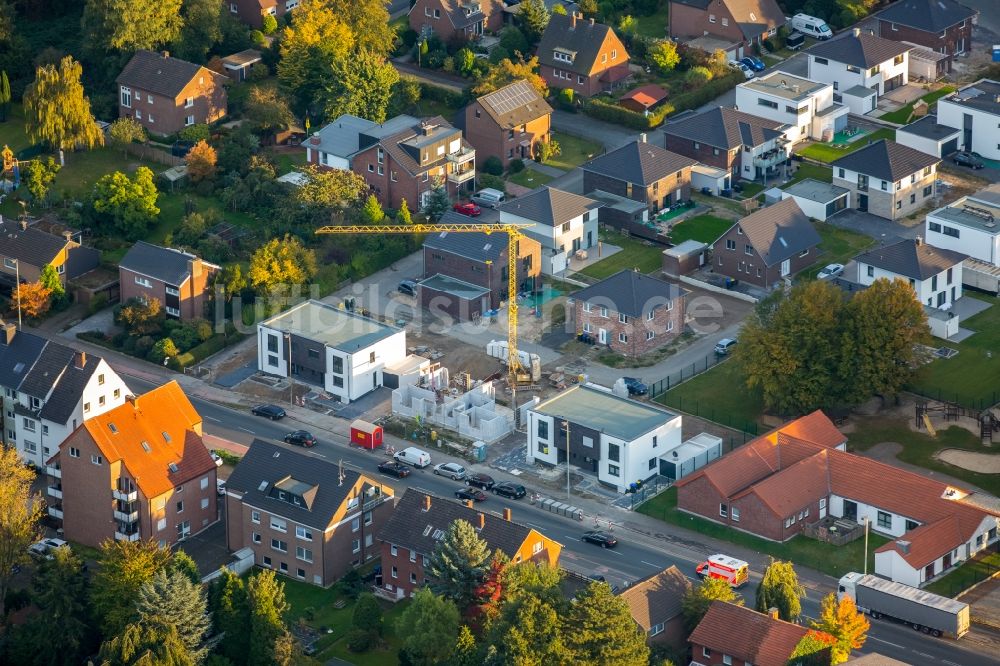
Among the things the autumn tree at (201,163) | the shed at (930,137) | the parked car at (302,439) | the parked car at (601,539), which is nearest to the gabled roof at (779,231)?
the shed at (930,137)

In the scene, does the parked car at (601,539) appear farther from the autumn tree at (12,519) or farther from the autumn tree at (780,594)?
the autumn tree at (12,519)

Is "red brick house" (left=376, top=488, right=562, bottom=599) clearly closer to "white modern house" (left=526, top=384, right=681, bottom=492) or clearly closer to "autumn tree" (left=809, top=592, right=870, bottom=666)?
"white modern house" (left=526, top=384, right=681, bottom=492)

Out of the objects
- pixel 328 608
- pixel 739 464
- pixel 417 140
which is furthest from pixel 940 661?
pixel 417 140

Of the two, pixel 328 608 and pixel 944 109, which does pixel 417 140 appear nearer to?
pixel 944 109

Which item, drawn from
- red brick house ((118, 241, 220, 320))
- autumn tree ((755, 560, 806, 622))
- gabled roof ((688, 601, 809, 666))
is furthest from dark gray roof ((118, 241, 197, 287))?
autumn tree ((755, 560, 806, 622))

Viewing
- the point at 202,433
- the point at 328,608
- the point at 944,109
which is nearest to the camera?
the point at 328,608

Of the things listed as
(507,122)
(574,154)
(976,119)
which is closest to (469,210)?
(507,122)

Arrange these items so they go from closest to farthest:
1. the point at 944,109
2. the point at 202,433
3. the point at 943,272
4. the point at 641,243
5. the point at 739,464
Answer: the point at 739,464 → the point at 202,433 → the point at 943,272 → the point at 641,243 → the point at 944,109
